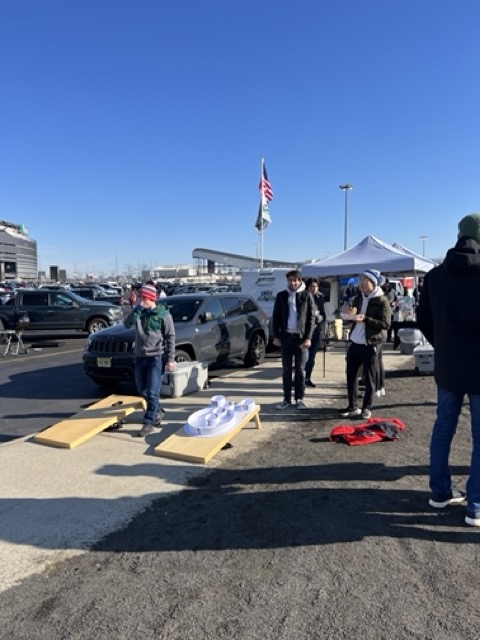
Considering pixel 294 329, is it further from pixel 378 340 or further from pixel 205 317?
pixel 205 317

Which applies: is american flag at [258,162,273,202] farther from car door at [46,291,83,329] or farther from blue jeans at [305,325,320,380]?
blue jeans at [305,325,320,380]

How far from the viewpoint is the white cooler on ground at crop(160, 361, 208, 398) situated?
7727mm

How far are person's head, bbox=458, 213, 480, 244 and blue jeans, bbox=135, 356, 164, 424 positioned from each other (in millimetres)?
3624

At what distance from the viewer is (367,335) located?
620cm

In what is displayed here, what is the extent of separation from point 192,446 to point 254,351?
628 centimetres

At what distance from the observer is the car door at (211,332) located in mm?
9438

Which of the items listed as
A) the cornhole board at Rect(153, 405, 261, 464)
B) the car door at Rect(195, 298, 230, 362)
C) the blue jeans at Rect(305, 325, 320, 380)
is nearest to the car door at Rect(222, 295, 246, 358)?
the car door at Rect(195, 298, 230, 362)

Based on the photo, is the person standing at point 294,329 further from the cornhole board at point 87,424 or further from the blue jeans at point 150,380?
the cornhole board at point 87,424

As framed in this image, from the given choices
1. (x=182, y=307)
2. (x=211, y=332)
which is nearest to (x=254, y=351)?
(x=211, y=332)

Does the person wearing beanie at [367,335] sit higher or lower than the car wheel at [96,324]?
higher

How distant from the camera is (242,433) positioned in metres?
5.89

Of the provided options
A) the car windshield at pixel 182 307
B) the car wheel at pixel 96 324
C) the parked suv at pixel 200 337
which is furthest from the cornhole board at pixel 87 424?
the car wheel at pixel 96 324

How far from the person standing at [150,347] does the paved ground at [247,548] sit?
0.74m

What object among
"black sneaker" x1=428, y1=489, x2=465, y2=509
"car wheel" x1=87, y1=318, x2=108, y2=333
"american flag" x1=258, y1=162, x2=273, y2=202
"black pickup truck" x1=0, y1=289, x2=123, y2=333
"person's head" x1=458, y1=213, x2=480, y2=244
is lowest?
"black sneaker" x1=428, y1=489, x2=465, y2=509
